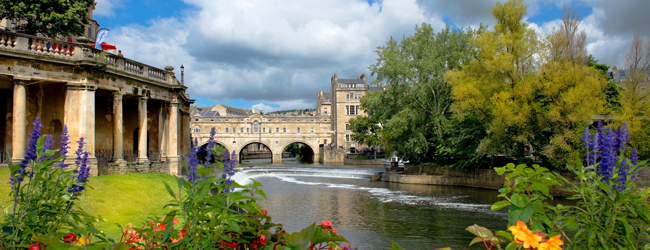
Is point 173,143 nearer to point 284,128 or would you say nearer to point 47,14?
point 47,14

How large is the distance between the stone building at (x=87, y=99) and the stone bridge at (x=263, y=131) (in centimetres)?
4871

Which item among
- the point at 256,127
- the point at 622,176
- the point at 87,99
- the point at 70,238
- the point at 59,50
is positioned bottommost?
the point at 70,238

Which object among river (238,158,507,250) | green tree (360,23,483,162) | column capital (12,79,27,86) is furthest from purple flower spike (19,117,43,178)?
green tree (360,23,483,162)

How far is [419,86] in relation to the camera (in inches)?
1193

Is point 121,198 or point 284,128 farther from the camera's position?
point 284,128

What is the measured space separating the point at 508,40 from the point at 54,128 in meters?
23.7

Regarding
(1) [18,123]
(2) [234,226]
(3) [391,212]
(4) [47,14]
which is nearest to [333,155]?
(4) [47,14]

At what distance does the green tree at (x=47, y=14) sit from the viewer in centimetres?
1991

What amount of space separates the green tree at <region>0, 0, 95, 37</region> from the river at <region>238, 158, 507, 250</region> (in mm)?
13789

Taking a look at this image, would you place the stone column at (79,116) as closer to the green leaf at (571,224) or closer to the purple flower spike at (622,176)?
the green leaf at (571,224)

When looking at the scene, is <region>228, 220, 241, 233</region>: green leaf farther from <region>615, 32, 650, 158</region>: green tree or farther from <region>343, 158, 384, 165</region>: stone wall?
<region>343, 158, 384, 165</region>: stone wall

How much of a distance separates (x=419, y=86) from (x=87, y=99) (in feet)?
72.0

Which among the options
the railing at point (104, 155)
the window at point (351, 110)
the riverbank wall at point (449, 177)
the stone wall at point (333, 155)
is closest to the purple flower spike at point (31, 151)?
the railing at point (104, 155)

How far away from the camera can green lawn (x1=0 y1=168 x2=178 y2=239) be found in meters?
9.93
